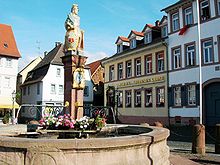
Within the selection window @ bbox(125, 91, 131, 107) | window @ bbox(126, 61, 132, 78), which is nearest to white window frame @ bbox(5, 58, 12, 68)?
window @ bbox(126, 61, 132, 78)

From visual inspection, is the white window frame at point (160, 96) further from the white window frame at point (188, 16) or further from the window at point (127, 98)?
the white window frame at point (188, 16)

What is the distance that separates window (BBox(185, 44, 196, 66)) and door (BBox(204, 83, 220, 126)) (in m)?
2.67

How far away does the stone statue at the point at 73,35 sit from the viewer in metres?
12.0

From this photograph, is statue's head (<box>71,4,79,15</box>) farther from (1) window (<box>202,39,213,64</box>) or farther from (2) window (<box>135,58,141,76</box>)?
(2) window (<box>135,58,141,76</box>)

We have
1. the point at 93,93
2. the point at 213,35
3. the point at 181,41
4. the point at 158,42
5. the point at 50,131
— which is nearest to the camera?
the point at 50,131

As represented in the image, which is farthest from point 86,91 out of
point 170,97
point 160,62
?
point 170,97

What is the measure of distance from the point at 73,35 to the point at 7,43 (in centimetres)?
3361

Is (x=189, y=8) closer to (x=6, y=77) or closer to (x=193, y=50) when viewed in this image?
(x=193, y=50)

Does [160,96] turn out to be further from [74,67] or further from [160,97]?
[74,67]

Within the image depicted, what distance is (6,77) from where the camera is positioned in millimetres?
40000

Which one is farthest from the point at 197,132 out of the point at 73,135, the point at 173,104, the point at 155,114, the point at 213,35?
the point at 155,114

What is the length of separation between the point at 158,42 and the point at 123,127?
2173 cm

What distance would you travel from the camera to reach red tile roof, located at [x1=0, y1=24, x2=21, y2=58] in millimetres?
40781

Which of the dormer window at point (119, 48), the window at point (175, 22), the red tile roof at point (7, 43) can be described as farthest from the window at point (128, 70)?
the red tile roof at point (7, 43)
